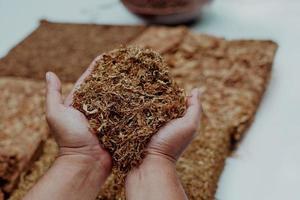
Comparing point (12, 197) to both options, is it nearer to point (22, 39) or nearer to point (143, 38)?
point (143, 38)

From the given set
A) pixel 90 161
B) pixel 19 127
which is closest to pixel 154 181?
pixel 90 161

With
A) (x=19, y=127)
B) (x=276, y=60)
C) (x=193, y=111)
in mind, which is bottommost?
(x=19, y=127)

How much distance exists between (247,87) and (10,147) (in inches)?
39.0

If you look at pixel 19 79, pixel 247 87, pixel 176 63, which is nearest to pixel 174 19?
pixel 176 63

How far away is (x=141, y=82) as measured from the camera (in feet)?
4.44

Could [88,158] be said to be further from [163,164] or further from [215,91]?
[215,91]

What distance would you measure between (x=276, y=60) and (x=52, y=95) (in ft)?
4.25

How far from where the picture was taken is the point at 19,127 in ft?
5.89

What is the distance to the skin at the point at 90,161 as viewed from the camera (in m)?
1.22

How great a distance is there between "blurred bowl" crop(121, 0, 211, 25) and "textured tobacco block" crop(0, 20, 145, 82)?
0.10 m

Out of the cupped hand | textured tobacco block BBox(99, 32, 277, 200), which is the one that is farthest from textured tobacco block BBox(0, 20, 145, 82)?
the cupped hand

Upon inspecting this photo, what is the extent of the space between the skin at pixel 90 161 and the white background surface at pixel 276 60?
0.48 metres

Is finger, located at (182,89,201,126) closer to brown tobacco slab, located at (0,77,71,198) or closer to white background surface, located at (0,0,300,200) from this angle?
white background surface, located at (0,0,300,200)

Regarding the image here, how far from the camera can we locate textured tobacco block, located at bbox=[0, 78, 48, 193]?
1.63 m
